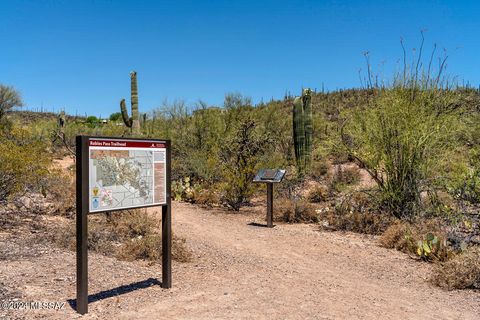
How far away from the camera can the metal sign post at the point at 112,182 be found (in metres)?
4.71

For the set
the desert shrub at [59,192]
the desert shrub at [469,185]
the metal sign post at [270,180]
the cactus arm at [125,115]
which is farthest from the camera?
the cactus arm at [125,115]

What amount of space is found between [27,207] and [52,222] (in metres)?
1.54

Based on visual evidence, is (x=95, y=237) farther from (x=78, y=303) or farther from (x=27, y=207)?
(x=27, y=207)

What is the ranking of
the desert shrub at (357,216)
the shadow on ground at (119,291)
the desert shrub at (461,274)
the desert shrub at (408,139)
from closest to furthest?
1. the shadow on ground at (119,291)
2. the desert shrub at (461,274)
3. the desert shrub at (408,139)
4. the desert shrub at (357,216)

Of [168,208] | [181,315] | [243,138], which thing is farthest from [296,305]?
[243,138]

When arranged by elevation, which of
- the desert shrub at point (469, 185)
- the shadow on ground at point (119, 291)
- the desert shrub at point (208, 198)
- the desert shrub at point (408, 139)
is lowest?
the shadow on ground at point (119, 291)

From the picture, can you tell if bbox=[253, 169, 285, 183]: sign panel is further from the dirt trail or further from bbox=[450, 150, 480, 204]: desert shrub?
bbox=[450, 150, 480, 204]: desert shrub

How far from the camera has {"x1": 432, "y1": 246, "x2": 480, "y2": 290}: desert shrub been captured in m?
6.20

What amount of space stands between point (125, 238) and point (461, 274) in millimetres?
5363

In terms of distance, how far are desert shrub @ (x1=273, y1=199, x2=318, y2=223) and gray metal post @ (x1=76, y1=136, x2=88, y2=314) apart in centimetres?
708

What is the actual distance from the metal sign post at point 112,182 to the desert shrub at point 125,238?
148cm

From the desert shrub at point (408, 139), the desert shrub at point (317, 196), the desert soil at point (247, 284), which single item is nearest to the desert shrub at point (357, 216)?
the desert shrub at point (408, 139)

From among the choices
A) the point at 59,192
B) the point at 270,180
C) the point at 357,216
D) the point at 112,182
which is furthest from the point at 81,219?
the point at 59,192

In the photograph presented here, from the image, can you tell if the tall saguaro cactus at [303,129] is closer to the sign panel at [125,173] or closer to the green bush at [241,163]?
the green bush at [241,163]
